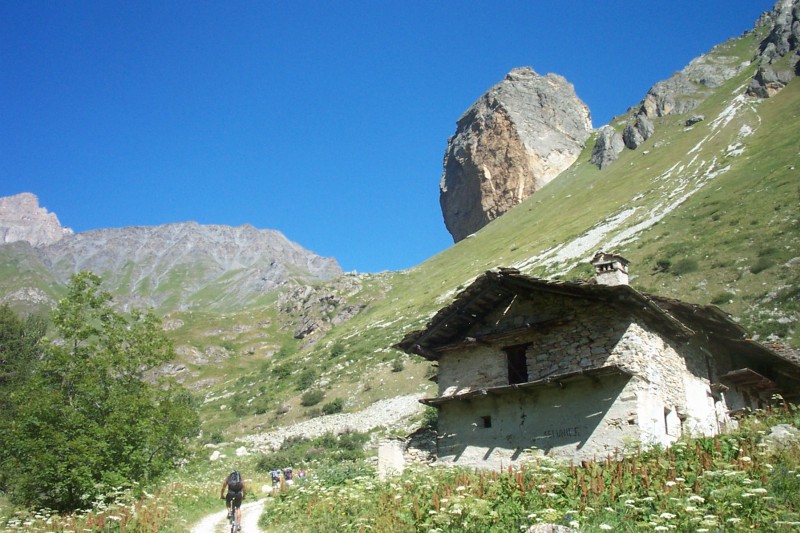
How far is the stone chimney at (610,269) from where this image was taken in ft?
61.7

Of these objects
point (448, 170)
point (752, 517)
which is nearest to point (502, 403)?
point (752, 517)

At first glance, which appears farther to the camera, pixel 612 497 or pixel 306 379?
pixel 306 379

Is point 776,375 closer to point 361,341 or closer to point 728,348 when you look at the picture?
point 728,348

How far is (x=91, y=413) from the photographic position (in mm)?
16969

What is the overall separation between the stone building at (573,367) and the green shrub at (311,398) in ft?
101

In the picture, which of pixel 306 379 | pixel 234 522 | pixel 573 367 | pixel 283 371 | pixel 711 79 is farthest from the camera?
pixel 711 79

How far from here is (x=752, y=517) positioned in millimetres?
7613

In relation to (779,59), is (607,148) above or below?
below

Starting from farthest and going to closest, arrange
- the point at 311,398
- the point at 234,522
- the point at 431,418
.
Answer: the point at 311,398 < the point at 431,418 < the point at 234,522

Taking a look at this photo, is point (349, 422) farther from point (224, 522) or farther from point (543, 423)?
point (543, 423)

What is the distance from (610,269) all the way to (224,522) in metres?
14.2

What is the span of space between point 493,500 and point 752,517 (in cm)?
402

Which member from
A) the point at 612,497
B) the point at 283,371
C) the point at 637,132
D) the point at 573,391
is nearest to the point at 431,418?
the point at 573,391

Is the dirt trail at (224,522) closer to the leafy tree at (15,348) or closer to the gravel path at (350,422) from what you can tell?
the gravel path at (350,422)
